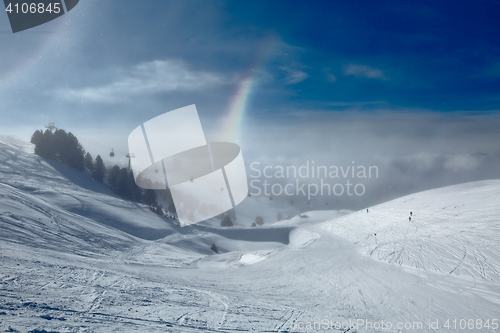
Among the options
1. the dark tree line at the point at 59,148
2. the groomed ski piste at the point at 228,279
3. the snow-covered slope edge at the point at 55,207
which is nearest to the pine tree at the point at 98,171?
the snow-covered slope edge at the point at 55,207

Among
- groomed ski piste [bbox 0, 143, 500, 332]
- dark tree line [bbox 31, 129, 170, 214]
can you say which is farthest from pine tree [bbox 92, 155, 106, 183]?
groomed ski piste [bbox 0, 143, 500, 332]

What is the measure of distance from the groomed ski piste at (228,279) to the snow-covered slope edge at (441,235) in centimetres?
14

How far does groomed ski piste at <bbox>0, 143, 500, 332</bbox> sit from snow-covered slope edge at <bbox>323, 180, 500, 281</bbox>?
0.14 m

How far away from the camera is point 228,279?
13273 millimetres

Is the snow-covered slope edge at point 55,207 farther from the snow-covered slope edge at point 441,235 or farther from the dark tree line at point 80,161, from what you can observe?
the snow-covered slope edge at point 441,235

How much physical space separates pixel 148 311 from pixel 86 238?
43.3 ft

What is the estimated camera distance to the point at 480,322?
29.9 feet

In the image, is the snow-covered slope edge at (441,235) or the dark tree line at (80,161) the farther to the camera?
the dark tree line at (80,161)

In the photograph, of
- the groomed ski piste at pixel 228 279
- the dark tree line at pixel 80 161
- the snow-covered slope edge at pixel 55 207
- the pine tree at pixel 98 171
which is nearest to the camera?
the groomed ski piste at pixel 228 279

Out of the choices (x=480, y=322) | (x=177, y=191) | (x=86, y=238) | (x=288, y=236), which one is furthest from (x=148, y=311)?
(x=177, y=191)

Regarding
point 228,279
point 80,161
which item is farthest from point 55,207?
point 80,161

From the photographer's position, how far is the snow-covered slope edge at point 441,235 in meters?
16.7

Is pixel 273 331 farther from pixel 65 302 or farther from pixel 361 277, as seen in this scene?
pixel 361 277

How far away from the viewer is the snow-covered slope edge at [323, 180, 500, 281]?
1669 cm
